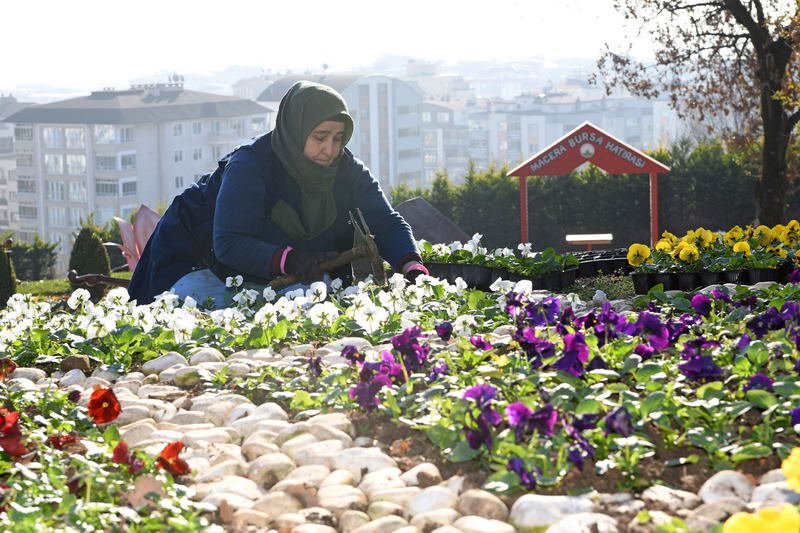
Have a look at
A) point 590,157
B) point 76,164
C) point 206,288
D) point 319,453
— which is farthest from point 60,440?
point 76,164

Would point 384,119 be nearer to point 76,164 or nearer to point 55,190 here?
point 76,164

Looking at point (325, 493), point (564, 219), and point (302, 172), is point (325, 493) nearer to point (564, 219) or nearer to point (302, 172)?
point (302, 172)

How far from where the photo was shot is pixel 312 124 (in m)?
6.27

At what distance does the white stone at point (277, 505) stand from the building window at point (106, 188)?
100815 mm

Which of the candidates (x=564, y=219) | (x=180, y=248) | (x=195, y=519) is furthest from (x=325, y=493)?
(x=564, y=219)

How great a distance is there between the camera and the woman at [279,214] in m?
6.25

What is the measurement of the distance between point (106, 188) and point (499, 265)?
324ft

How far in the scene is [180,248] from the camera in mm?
6809

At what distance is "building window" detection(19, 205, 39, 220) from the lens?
10838cm

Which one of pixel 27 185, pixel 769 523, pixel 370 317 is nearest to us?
pixel 769 523

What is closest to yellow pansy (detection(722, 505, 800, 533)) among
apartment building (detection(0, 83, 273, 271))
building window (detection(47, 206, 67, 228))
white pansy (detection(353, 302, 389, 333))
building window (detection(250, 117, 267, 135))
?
white pansy (detection(353, 302, 389, 333))

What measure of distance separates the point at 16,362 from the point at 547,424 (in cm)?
269

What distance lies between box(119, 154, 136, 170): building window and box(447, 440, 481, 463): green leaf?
333 feet

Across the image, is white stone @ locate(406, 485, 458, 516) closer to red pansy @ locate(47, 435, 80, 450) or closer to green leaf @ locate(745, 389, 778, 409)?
green leaf @ locate(745, 389, 778, 409)
